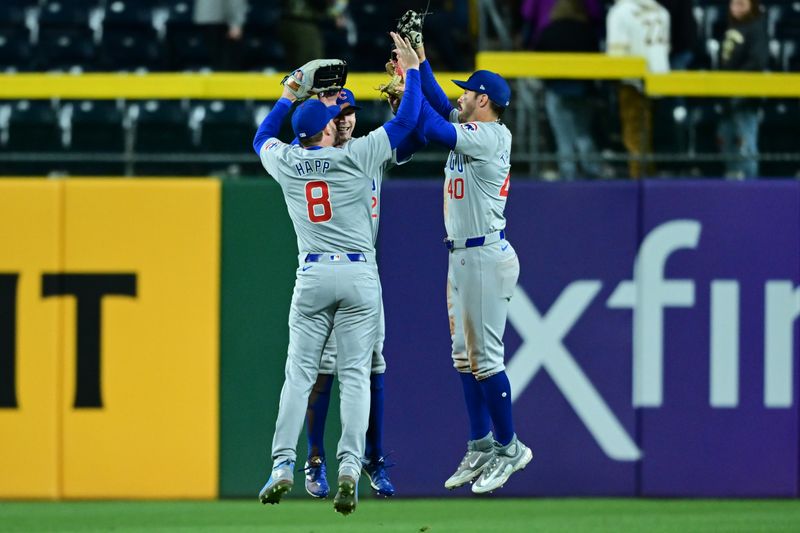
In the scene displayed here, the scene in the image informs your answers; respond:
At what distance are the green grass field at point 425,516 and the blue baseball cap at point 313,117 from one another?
2.39m

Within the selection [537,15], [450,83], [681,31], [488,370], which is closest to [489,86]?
[488,370]

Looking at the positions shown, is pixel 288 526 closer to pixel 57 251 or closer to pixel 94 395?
pixel 94 395

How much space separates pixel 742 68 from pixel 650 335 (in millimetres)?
2153

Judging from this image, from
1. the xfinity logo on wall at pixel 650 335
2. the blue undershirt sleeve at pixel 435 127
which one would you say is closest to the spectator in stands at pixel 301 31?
the xfinity logo on wall at pixel 650 335

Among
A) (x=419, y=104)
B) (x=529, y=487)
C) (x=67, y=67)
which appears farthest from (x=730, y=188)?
(x=67, y=67)

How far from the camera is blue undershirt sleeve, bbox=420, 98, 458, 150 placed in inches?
296

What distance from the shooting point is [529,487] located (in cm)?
1023

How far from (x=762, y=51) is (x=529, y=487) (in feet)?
11.7

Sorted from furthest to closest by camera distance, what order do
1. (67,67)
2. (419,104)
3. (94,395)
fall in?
(67,67) < (94,395) < (419,104)

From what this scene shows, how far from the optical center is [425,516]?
9.49 m

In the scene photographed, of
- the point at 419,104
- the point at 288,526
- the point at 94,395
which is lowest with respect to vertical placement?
the point at 288,526

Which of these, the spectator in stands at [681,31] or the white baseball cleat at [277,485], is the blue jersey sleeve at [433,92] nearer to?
the white baseball cleat at [277,485]

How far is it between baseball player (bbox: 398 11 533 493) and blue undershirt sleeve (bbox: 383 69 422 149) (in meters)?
0.35

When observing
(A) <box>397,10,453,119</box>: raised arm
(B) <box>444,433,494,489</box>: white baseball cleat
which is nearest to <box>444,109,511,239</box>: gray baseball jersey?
(A) <box>397,10,453,119</box>: raised arm
